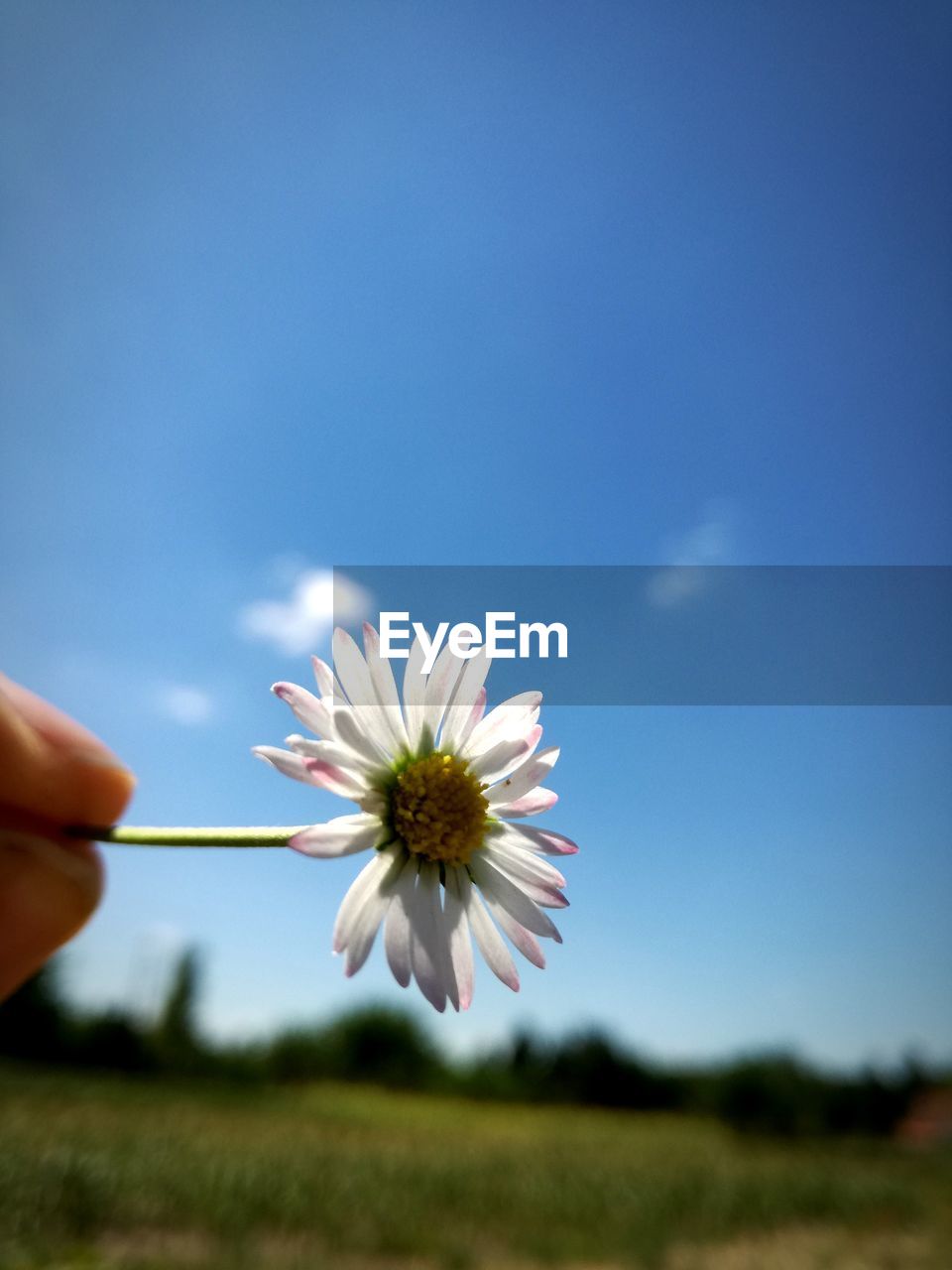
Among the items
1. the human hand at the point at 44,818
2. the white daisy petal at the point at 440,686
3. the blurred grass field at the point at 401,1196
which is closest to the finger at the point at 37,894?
the human hand at the point at 44,818

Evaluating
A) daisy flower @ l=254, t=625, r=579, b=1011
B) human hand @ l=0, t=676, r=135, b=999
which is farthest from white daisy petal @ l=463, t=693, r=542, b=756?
human hand @ l=0, t=676, r=135, b=999

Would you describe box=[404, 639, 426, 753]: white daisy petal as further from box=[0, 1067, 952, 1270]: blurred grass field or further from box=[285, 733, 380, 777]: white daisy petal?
box=[0, 1067, 952, 1270]: blurred grass field

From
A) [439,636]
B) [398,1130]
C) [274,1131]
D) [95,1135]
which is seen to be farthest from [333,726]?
[398,1130]

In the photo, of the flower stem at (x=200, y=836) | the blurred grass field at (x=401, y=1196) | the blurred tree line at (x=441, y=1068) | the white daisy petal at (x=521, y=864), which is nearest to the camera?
the flower stem at (x=200, y=836)

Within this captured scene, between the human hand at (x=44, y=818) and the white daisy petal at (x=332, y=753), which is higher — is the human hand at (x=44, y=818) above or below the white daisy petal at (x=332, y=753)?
below

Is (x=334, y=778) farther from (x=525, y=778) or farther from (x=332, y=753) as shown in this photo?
(x=525, y=778)

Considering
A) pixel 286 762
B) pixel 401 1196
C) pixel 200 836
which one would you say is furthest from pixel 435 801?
pixel 401 1196

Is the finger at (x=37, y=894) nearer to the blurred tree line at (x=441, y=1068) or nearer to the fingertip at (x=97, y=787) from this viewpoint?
the fingertip at (x=97, y=787)
